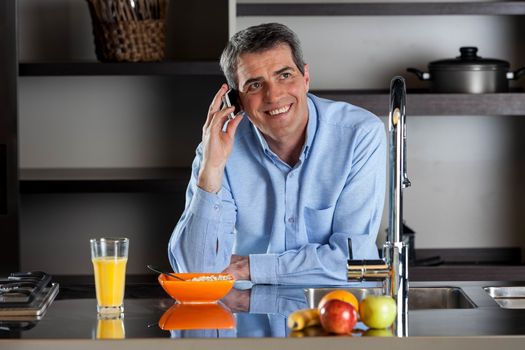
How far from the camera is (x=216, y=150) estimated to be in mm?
2854

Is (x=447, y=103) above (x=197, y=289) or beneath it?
above

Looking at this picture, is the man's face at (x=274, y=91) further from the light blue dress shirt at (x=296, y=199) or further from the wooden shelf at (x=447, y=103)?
the wooden shelf at (x=447, y=103)

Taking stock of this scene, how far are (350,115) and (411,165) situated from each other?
128 cm

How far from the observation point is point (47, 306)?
2238 mm

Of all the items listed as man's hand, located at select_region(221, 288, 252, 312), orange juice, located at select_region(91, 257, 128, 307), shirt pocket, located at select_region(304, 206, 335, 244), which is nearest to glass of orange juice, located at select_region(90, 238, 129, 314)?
orange juice, located at select_region(91, 257, 128, 307)

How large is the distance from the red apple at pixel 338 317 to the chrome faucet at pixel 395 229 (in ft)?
0.69

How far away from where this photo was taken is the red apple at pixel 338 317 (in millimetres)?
1900

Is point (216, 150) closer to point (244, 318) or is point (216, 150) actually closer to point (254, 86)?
point (254, 86)

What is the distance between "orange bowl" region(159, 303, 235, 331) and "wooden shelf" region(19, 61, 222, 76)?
173cm

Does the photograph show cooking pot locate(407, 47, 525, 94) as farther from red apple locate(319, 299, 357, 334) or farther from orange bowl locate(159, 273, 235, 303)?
red apple locate(319, 299, 357, 334)

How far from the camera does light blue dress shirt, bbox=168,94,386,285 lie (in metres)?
2.84

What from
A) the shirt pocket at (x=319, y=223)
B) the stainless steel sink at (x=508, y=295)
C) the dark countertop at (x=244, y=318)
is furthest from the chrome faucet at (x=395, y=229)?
the shirt pocket at (x=319, y=223)

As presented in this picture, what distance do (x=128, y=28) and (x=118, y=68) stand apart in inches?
6.2

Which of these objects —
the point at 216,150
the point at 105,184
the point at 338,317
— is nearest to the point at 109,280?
the point at 338,317
